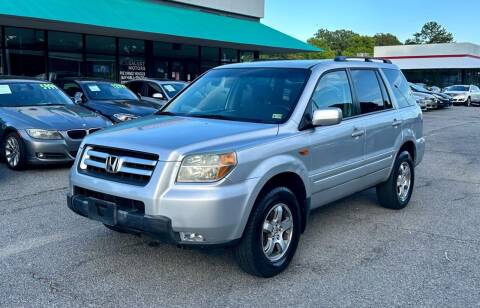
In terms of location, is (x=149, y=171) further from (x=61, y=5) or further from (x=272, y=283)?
(x=61, y=5)

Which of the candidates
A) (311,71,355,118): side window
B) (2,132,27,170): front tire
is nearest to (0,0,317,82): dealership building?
(2,132,27,170): front tire

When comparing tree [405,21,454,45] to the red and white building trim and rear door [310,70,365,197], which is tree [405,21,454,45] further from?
rear door [310,70,365,197]

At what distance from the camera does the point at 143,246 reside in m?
4.89

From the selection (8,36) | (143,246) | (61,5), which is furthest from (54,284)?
(8,36)

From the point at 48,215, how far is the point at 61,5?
433 inches

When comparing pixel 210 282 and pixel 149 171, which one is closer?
pixel 149 171

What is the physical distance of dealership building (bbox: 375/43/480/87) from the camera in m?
50.1

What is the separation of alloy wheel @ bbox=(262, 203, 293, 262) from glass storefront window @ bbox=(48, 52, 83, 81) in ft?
48.7

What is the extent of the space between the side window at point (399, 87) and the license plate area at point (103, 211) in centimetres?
400

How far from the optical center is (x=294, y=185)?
457 centimetres

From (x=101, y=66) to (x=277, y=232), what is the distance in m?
16.8

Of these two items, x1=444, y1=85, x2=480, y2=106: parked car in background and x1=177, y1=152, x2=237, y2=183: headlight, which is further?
x1=444, y1=85, x2=480, y2=106: parked car in background

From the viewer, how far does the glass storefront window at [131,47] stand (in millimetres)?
20172

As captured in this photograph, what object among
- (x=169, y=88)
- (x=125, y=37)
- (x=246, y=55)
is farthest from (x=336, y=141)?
(x=246, y=55)
